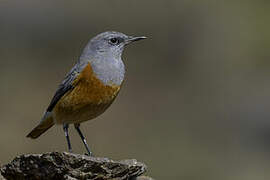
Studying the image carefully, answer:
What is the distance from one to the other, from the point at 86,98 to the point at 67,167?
2050 mm

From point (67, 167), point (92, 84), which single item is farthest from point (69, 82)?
point (67, 167)

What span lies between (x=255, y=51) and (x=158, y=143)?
309 inches

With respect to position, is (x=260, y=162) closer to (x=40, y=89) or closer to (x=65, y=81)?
(x=40, y=89)

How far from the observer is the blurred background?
19812 mm

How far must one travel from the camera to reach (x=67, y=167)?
973 centimetres

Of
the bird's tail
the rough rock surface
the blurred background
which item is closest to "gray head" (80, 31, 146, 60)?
the bird's tail

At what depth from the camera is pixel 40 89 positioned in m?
23.0

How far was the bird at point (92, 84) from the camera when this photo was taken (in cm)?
1160

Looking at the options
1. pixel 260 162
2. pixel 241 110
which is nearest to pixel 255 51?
pixel 241 110

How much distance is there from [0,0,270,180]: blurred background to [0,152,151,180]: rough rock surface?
7844mm

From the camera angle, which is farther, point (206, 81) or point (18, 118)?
point (206, 81)

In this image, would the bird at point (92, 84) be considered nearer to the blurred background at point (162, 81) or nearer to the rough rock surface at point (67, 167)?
the rough rock surface at point (67, 167)

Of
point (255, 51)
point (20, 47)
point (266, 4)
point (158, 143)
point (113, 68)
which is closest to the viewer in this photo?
point (113, 68)

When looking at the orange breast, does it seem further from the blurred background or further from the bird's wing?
the blurred background
